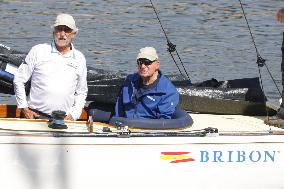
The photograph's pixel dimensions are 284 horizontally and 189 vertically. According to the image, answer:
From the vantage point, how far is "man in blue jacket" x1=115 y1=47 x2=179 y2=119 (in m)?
9.52

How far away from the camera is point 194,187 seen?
31.2 ft

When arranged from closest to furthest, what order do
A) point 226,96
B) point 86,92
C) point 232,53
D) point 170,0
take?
point 86,92, point 226,96, point 232,53, point 170,0

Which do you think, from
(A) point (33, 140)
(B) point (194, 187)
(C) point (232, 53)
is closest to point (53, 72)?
(A) point (33, 140)

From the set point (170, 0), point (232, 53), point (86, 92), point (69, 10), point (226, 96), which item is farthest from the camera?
point (170, 0)

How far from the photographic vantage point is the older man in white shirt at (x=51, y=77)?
9547 millimetres

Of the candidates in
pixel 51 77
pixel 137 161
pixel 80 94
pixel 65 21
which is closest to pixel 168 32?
pixel 80 94

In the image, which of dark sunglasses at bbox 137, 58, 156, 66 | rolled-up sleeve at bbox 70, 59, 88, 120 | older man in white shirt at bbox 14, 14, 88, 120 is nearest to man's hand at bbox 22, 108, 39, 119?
older man in white shirt at bbox 14, 14, 88, 120

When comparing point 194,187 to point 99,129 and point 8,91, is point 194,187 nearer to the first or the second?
point 99,129

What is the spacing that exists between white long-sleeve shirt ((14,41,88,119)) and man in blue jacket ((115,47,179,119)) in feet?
1.50

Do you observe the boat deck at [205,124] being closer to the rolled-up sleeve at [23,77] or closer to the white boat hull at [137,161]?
the white boat hull at [137,161]

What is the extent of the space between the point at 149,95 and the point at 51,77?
0.86 m

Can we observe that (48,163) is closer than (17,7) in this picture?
Yes

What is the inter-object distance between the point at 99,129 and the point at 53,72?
673mm

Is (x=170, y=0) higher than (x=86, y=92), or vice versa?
(x=170, y=0)
